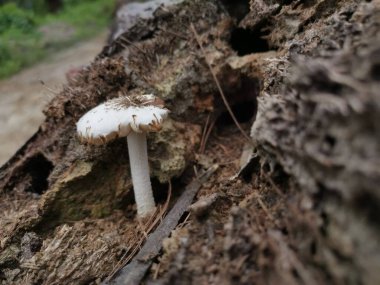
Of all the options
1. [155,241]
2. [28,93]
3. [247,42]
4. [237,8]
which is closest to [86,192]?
[155,241]

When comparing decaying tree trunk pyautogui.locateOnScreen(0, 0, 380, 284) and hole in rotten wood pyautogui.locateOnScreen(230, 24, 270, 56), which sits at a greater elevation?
hole in rotten wood pyautogui.locateOnScreen(230, 24, 270, 56)

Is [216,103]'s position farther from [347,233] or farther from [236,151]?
[347,233]

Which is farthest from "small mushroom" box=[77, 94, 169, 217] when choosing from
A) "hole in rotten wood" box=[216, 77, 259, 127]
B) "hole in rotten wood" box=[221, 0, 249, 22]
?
"hole in rotten wood" box=[221, 0, 249, 22]

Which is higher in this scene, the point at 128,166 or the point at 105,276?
the point at 128,166

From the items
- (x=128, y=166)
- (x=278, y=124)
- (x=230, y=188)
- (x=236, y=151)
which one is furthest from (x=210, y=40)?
(x=278, y=124)

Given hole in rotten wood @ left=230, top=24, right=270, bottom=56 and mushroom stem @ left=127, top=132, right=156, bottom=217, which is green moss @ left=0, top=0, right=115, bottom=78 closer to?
hole in rotten wood @ left=230, top=24, right=270, bottom=56

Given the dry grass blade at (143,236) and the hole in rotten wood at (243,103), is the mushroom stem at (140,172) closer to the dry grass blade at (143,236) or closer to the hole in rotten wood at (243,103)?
the dry grass blade at (143,236)
